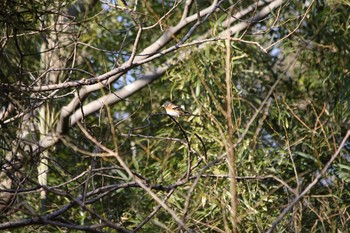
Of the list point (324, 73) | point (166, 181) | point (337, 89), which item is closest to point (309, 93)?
point (324, 73)

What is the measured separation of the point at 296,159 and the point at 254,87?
117 cm

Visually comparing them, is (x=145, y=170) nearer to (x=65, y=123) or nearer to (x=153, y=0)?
(x=65, y=123)

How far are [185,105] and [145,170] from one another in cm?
63

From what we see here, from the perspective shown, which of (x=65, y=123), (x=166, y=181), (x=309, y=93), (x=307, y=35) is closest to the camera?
(x=166, y=181)

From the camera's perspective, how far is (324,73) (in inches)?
264

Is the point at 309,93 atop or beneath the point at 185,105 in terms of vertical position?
beneath

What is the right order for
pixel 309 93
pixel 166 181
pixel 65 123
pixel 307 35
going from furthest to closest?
pixel 309 93, pixel 307 35, pixel 65 123, pixel 166 181

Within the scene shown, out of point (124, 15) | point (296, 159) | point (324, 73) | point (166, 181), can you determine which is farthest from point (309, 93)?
point (166, 181)

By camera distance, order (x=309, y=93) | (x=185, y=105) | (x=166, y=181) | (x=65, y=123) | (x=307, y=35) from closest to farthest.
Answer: (x=166, y=181) < (x=65, y=123) < (x=185, y=105) < (x=307, y=35) < (x=309, y=93)

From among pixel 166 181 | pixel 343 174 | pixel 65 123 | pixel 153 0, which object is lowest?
pixel 343 174

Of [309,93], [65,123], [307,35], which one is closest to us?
[65,123]

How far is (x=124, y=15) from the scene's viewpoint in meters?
7.43

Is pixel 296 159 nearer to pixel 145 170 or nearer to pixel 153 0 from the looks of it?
pixel 145 170

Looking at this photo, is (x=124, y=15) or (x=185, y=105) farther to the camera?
(x=124, y=15)
